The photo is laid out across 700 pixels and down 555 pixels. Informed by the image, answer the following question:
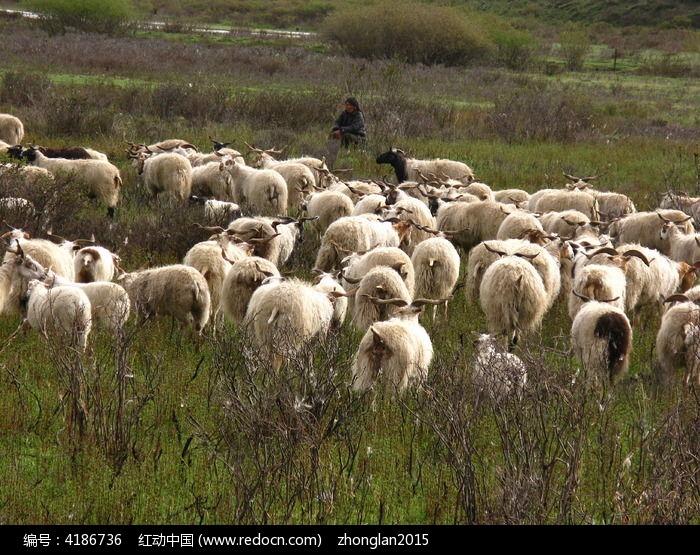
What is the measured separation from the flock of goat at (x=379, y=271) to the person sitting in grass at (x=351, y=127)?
5238 mm

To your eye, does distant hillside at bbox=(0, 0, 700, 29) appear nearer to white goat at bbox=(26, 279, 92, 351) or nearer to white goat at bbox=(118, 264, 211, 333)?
white goat at bbox=(118, 264, 211, 333)

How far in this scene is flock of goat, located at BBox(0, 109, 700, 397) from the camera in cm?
761

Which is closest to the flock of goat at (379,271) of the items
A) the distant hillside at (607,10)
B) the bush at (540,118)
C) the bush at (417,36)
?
the bush at (540,118)

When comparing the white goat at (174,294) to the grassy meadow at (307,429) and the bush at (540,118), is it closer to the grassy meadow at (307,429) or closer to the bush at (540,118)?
the grassy meadow at (307,429)

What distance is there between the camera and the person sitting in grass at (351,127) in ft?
66.7

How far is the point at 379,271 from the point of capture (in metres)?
8.74

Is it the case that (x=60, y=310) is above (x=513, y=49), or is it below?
above

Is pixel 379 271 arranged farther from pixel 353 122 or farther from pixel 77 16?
pixel 77 16

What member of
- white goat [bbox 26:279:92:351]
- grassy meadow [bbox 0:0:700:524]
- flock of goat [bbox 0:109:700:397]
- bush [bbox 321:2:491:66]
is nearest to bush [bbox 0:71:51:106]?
grassy meadow [bbox 0:0:700:524]

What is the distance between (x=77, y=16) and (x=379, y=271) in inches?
1403

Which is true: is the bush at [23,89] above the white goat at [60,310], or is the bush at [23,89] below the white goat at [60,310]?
below

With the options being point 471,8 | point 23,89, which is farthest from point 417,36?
point 471,8
